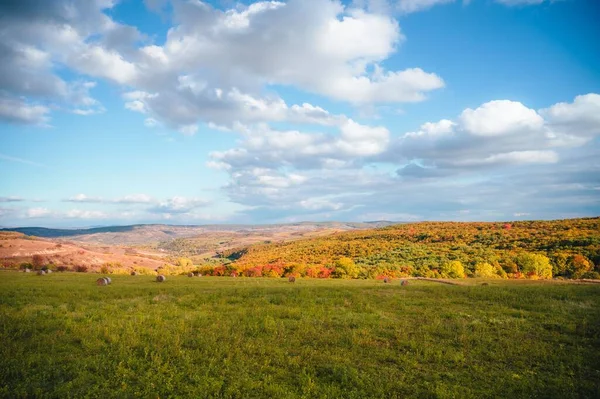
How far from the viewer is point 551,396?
1105 centimetres

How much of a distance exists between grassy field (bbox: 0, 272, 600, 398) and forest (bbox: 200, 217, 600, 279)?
48.8 metres

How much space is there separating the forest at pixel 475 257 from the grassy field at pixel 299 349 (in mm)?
48847

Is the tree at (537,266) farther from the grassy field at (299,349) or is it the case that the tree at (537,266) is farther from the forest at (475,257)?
the grassy field at (299,349)

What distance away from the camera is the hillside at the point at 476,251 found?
Result: 7869 cm

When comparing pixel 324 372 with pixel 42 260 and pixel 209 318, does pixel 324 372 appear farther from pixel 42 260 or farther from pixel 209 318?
pixel 42 260

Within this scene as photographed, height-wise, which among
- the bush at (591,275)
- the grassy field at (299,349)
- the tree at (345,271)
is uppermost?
the grassy field at (299,349)

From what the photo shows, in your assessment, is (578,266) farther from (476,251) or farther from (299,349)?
(299,349)

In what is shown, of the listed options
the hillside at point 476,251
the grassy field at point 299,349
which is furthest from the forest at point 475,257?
the grassy field at point 299,349

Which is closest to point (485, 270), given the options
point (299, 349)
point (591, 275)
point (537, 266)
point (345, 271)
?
point (537, 266)

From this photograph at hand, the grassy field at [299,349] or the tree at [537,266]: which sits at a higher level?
the grassy field at [299,349]

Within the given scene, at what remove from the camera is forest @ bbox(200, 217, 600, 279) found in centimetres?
7569

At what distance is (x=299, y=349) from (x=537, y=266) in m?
85.5

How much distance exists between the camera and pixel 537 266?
77438 mm

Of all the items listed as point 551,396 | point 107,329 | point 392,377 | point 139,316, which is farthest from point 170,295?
point 551,396
